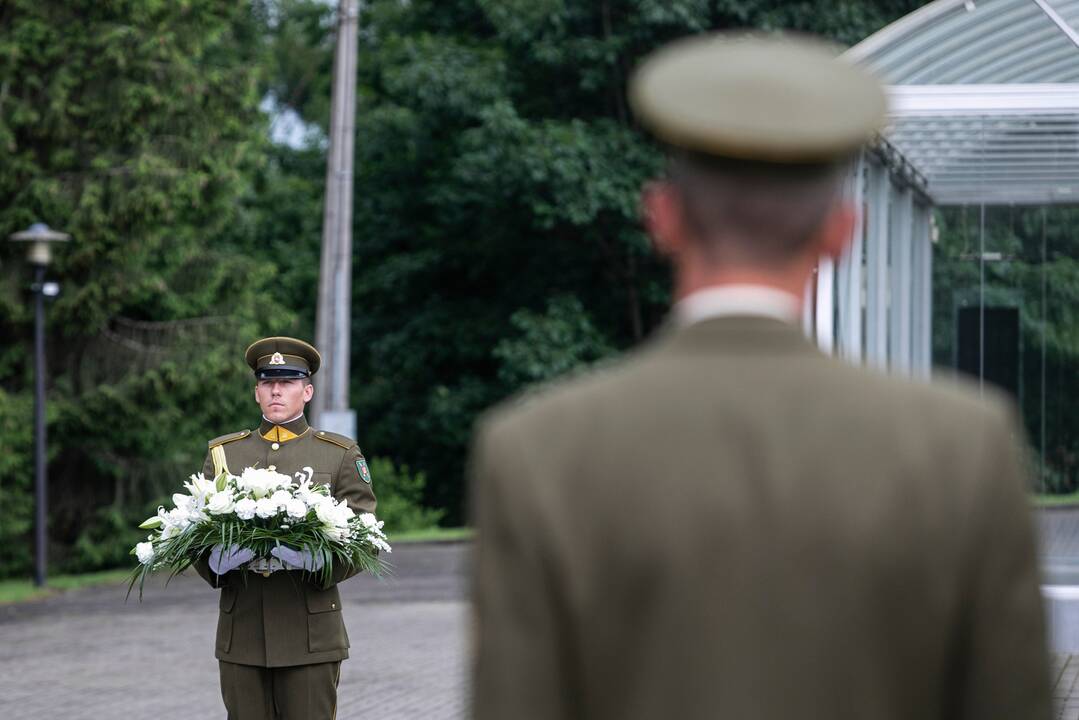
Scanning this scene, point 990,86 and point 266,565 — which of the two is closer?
point 266,565

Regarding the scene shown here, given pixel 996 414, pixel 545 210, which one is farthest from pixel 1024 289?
pixel 545 210

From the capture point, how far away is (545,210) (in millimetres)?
26250

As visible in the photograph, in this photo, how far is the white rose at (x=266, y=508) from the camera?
603 centimetres

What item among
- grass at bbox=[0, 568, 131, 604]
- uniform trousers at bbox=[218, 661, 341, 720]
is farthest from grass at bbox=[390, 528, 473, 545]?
uniform trousers at bbox=[218, 661, 341, 720]

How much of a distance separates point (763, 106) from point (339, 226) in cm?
2101

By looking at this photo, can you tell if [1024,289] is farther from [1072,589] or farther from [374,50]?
[374,50]

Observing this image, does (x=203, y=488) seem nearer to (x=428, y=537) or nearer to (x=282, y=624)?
(x=282, y=624)

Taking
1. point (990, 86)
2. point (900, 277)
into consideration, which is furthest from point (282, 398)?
point (900, 277)

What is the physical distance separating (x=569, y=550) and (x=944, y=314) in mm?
11949

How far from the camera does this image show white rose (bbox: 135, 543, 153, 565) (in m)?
6.23

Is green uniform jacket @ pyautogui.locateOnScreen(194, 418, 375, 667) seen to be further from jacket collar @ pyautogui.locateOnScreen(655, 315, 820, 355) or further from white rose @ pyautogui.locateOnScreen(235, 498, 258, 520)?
jacket collar @ pyautogui.locateOnScreen(655, 315, 820, 355)

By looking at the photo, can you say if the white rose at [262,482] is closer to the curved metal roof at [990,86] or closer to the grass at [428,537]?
the curved metal roof at [990,86]

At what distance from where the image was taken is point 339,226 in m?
22.7

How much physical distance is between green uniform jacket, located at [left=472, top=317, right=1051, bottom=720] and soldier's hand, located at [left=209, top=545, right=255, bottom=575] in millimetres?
4224
